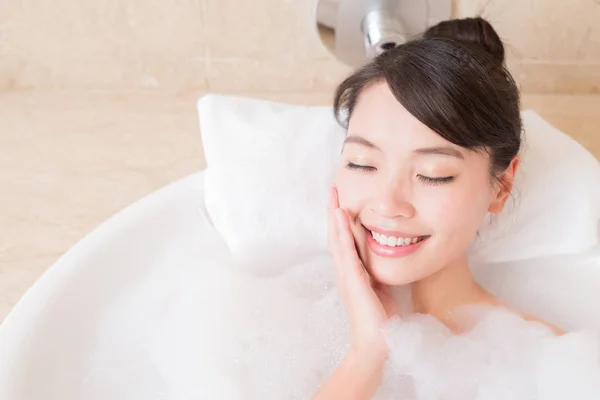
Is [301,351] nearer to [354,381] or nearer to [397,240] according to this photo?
[354,381]

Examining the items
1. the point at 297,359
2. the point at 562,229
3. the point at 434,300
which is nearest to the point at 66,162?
the point at 297,359

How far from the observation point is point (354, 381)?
1.05m

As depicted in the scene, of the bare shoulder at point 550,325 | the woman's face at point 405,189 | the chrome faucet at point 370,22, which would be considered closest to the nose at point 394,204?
the woman's face at point 405,189

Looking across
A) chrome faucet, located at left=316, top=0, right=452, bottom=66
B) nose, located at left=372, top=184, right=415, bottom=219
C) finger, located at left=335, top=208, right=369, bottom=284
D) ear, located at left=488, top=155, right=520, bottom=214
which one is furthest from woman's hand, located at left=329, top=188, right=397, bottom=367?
chrome faucet, located at left=316, top=0, right=452, bottom=66

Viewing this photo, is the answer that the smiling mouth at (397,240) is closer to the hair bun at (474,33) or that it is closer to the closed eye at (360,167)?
the closed eye at (360,167)

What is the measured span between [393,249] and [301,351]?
29 centimetres

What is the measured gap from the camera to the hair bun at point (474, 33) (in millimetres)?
1143

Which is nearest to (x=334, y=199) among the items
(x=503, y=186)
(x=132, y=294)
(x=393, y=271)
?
(x=393, y=271)

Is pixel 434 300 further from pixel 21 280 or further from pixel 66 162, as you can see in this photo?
pixel 66 162

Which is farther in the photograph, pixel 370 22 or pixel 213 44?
pixel 213 44

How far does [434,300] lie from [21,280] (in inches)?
29.4

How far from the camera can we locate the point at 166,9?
1.67 meters

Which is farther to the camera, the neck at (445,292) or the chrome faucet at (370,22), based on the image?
the chrome faucet at (370,22)

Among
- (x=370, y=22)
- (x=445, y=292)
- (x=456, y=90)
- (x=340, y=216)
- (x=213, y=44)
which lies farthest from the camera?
(x=213, y=44)
